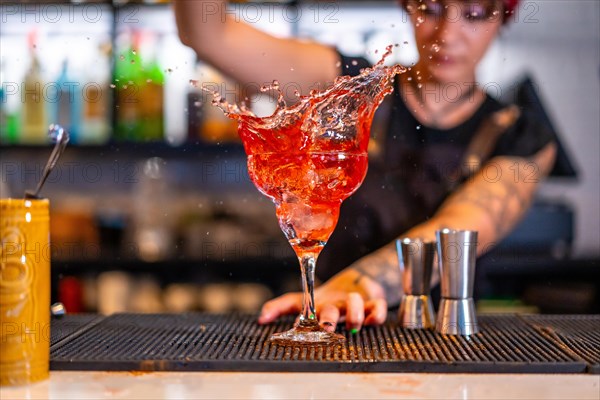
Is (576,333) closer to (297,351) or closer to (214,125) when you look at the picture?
(297,351)

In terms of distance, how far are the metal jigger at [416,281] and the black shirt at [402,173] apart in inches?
35.1

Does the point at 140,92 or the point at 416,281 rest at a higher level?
the point at 140,92

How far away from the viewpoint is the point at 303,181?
118 centimetres

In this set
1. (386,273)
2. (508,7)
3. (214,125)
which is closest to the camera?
(386,273)

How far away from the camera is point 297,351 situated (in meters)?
1.06

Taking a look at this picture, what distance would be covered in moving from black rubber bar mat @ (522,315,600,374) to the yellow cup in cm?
62

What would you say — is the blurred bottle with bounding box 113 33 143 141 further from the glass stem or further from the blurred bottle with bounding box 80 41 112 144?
the glass stem

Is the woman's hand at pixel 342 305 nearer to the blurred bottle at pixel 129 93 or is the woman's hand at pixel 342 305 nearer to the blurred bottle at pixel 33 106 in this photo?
the blurred bottle at pixel 129 93

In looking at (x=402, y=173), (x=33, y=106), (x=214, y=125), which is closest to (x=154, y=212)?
(x=214, y=125)

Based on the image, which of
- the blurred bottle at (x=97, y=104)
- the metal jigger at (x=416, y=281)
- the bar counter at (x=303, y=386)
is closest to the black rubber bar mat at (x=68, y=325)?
Answer: the bar counter at (x=303, y=386)

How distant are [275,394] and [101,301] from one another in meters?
2.14

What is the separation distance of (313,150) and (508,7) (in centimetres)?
152

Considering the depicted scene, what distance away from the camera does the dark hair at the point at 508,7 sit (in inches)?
95.7

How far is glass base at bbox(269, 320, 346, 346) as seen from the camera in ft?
3.63
